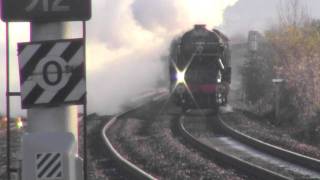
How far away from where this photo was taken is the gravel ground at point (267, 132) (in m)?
16.1

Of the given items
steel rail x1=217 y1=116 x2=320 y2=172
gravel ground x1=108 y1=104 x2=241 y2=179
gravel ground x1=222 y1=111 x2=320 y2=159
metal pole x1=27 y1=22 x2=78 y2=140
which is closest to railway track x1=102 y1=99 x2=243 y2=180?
gravel ground x1=108 y1=104 x2=241 y2=179

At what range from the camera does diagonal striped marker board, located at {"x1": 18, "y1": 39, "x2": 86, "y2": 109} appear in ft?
16.7

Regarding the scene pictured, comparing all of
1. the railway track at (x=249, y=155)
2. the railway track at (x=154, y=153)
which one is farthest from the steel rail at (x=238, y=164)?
the railway track at (x=154, y=153)

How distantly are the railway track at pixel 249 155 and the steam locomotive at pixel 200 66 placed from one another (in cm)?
363

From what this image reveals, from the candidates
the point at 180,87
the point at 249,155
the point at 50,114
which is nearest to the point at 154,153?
the point at 249,155

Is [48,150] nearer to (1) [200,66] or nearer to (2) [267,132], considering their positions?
(2) [267,132]

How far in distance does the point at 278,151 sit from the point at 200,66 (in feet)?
39.2

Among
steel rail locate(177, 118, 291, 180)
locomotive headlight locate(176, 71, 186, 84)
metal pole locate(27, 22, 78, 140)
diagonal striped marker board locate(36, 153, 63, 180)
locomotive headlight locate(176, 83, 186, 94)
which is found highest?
metal pole locate(27, 22, 78, 140)

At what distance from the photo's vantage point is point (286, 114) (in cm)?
2492

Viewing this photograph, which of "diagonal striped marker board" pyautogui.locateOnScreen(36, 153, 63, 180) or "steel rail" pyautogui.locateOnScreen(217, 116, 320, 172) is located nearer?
"diagonal striped marker board" pyautogui.locateOnScreen(36, 153, 63, 180)

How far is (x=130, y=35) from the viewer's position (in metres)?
37.2

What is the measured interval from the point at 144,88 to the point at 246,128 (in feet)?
72.6

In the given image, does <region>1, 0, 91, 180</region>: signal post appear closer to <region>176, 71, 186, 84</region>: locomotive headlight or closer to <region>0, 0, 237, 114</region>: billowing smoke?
<region>176, 71, 186, 84</region>: locomotive headlight

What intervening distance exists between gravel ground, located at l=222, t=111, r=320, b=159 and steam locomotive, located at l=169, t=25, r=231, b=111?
1.37m
